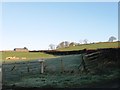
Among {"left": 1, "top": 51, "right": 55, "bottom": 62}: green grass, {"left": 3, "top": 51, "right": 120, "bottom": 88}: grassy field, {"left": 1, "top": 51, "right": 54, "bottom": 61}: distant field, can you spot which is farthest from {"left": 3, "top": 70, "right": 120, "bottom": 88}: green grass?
{"left": 1, "top": 51, "right": 55, "bottom": 62}: green grass

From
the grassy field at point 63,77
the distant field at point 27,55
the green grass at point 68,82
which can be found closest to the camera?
the green grass at point 68,82

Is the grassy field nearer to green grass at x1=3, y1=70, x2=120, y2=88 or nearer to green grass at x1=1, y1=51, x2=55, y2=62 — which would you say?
green grass at x1=3, y1=70, x2=120, y2=88

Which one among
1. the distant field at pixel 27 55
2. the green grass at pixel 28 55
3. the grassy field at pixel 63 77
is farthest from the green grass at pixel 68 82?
the green grass at pixel 28 55

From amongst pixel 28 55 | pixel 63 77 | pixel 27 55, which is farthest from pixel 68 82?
pixel 27 55

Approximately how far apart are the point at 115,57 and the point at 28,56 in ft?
95.5

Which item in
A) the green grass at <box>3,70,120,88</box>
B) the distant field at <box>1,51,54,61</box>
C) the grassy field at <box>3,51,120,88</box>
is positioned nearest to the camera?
the green grass at <box>3,70,120,88</box>

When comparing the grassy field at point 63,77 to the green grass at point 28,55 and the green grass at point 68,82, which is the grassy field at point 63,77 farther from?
the green grass at point 28,55

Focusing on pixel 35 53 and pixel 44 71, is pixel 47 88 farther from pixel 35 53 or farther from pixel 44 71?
pixel 35 53

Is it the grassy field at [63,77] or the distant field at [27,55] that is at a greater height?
the distant field at [27,55]

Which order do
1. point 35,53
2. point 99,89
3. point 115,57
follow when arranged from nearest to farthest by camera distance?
point 99,89 < point 115,57 < point 35,53

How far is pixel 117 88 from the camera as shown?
14.9 metres

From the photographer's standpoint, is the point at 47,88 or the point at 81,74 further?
the point at 81,74

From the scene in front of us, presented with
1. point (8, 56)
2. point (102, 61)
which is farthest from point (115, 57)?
point (8, 56)

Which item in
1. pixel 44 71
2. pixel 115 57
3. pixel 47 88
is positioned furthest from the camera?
pixel 115 57
